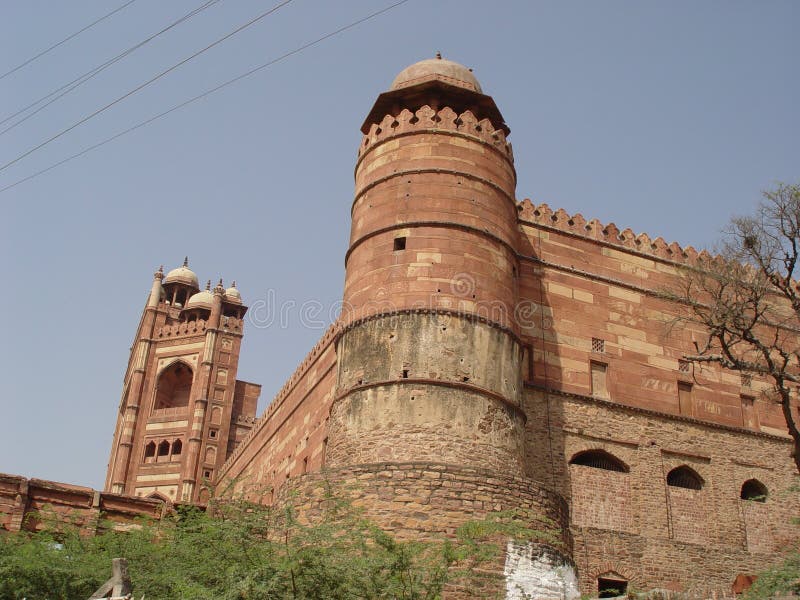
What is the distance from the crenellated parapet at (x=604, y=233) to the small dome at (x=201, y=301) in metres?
26.6

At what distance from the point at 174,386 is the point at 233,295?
478cm

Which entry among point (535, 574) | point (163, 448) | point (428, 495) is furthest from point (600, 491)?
point (163, 448)

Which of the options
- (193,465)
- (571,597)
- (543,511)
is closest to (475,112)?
(543,511)

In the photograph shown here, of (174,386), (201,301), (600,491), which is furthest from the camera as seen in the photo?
(201,301)

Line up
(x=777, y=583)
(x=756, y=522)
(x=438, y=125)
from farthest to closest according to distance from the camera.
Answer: (x=756, y=522)
(x=438, y=125)
(x=777, y=583)

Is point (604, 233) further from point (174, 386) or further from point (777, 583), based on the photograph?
point (174, 386)

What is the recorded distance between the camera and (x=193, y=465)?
37188mm

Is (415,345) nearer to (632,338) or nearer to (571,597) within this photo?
(571,597)

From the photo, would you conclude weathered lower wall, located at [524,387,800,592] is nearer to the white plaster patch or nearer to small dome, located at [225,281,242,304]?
the white plaster patch

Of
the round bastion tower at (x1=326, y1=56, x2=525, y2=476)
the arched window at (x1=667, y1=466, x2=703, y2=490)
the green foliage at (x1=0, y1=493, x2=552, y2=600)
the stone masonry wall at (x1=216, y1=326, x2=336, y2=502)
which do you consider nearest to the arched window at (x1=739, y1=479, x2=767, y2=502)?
the arched window at (x1=667, y1=466, x2=703, y2=490)

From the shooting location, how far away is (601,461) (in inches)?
647

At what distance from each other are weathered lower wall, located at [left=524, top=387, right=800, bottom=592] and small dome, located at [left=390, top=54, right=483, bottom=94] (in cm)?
577

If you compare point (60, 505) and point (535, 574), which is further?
point (60, 505)

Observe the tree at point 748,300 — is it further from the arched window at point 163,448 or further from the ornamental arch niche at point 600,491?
the arched window at point 163,448
